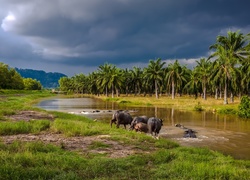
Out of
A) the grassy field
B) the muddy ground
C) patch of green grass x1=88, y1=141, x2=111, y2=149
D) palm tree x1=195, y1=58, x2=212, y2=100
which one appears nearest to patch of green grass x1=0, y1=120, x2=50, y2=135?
the muddy ground

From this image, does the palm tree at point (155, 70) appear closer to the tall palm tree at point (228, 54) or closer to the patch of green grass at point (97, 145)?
the tall palm tree at point (228, 54)

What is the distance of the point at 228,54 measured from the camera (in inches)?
2181

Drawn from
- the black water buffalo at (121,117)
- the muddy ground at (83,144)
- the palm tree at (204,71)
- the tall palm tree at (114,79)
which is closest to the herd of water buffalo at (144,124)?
the black water buffalo at (121,117)

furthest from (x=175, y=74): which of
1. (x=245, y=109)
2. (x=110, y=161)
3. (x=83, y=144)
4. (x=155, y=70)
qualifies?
(x=110, y=161)

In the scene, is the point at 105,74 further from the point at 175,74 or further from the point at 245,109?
the point at 245,109

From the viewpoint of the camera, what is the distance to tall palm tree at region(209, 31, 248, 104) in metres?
54.2

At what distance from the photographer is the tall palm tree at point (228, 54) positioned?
54188mm

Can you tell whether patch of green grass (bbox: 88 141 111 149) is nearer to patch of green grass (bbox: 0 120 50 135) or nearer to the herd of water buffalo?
patch of green grass (bbox: 0 120 50 135)

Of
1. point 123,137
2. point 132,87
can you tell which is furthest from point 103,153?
point 132,87

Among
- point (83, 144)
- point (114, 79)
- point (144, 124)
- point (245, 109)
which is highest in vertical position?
point (114, 79)

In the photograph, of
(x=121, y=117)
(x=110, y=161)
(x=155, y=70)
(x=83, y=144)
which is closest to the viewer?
(x=110, y=161)

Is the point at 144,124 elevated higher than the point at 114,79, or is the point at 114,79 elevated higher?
the point at 114,79

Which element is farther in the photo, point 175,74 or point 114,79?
point 114,79

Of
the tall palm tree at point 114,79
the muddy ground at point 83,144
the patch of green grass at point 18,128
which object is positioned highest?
the tall palm tree at point 114,79
